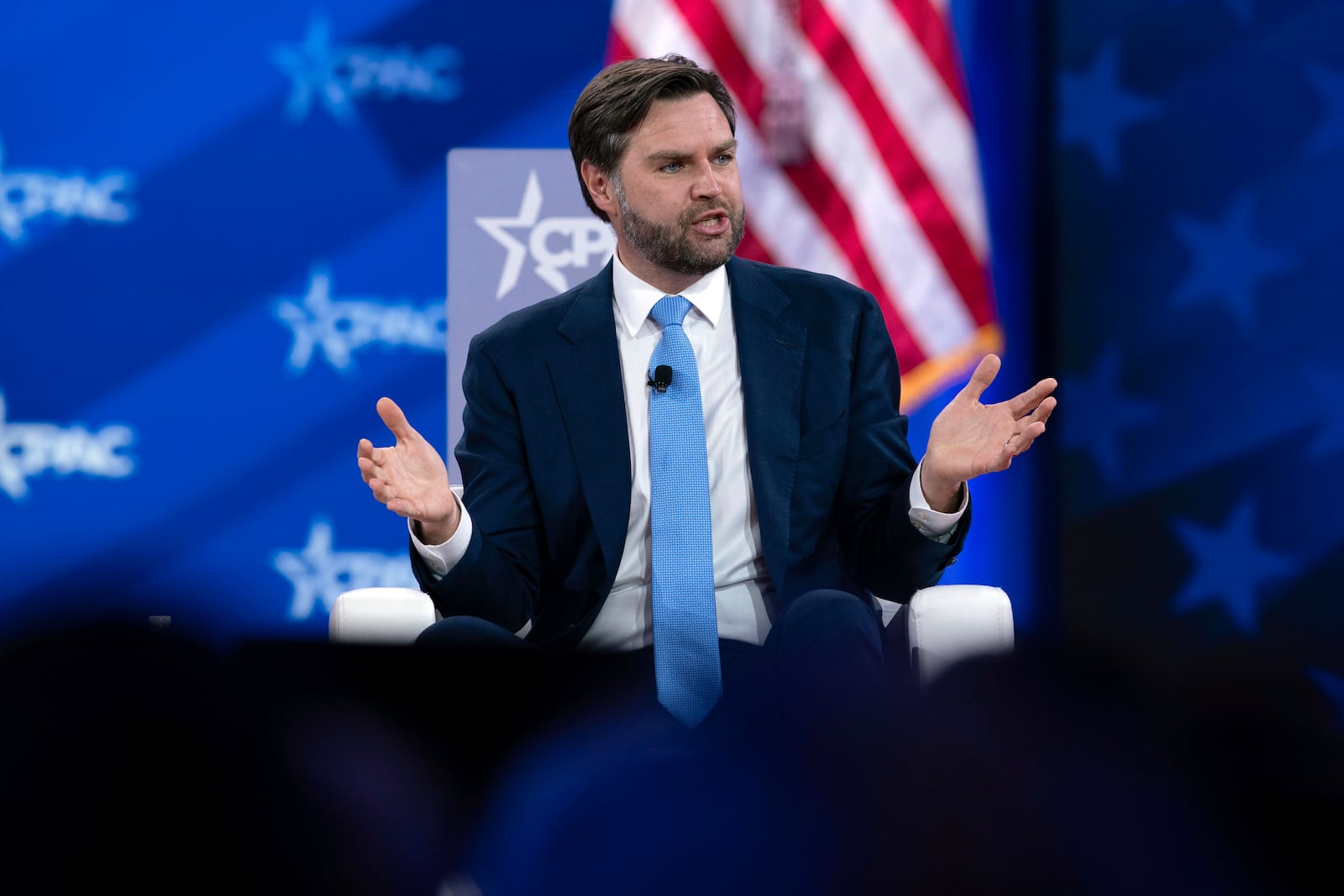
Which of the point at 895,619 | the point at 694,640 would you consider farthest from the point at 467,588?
the point at 895,619

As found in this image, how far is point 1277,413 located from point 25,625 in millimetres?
3140

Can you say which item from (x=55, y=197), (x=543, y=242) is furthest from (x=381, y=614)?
(x=55, y=197)

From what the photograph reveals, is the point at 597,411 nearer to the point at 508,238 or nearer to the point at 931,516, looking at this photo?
the point at 931,516

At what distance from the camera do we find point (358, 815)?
26.5 inches

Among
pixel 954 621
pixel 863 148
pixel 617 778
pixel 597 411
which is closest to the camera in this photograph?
pixel 617 778

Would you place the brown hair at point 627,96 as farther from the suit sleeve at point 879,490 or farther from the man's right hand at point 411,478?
the man's right hand at point 411,478

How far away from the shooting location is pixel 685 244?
188 centimetres

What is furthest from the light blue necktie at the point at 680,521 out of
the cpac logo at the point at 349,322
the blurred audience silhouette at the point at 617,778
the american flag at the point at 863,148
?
the cpac logo at the point at 349,322

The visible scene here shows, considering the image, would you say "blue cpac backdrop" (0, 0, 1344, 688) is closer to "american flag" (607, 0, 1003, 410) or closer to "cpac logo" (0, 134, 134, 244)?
"cpac logo" (0, 134, 134, 244)

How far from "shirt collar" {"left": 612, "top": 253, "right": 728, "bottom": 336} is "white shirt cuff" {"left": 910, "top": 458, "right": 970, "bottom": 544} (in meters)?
0.41

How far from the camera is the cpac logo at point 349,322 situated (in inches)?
130

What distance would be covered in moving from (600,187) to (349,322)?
1456 millimetres

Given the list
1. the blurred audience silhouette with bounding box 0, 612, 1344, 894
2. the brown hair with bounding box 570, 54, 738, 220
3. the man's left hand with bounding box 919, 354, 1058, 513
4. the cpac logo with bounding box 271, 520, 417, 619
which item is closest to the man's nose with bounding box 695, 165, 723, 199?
the brown hair with bounding box 570, 54, 738, 220

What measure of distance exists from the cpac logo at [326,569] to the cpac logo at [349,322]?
46cm
